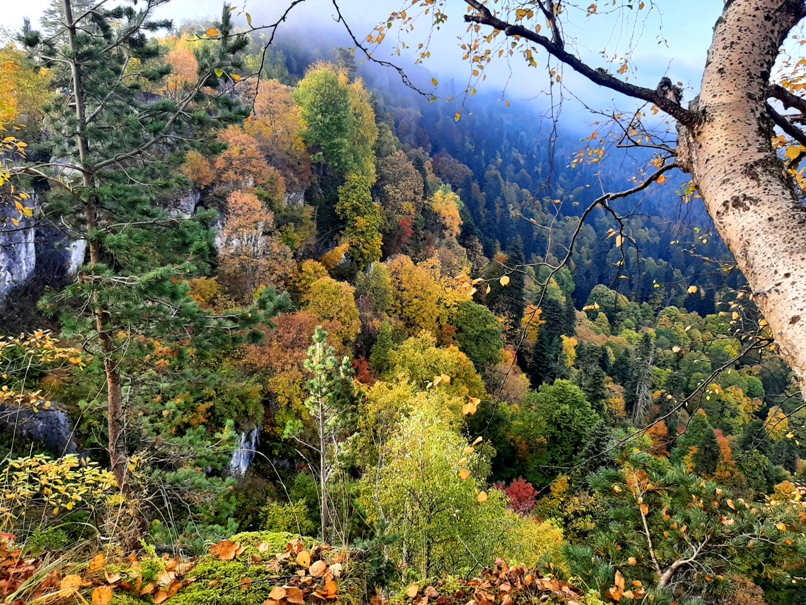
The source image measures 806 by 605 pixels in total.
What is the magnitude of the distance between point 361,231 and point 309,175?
496cm

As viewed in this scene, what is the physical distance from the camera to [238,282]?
686 inches

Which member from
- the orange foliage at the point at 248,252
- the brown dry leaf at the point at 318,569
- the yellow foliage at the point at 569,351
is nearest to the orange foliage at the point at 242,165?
the orange foliage at the point at 248,252

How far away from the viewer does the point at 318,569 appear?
1.74 meters

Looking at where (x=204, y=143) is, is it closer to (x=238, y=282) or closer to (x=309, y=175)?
(x=238, y=282)

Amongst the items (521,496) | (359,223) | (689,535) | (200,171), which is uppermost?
(359,223)

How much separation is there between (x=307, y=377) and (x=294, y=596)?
13.9m

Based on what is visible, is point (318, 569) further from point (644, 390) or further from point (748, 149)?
point (644, 390)

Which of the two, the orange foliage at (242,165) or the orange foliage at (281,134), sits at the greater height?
the orange foliage at (281,134)

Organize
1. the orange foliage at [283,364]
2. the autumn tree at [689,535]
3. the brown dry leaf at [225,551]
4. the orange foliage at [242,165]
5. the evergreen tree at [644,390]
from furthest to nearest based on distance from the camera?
the evergreen tree at [644,390] < the orange foliage at [242,165] < the orange foliage at [283,364] < the autumn tree at [689,535] < the brown dry leaf at [225,551]

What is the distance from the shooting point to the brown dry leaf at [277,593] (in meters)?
1.54

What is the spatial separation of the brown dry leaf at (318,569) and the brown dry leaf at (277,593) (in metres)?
0.19

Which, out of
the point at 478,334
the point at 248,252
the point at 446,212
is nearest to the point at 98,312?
the point at 248,252

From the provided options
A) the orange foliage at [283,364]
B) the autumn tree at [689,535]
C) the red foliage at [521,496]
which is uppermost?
the orange foliage at [283,364]

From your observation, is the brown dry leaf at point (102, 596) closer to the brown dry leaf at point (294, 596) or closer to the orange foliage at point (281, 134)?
the brown dry leaf at point (294, 596)
